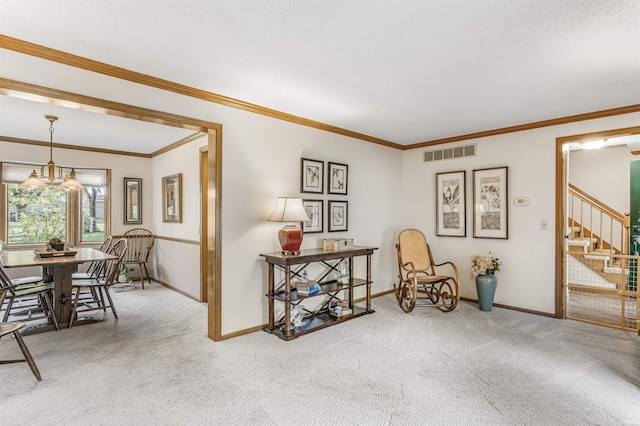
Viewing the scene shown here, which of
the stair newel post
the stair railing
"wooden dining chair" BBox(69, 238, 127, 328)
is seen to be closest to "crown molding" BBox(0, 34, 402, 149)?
"wooden dining chair" BBox(69, 238, 127, 328)

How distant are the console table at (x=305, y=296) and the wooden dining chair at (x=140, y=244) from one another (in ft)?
11.5

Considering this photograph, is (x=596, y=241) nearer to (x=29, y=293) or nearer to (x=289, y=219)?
(x=289, y=219)

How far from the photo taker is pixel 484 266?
4391 millimetres

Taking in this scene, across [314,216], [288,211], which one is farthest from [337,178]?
[288,211]

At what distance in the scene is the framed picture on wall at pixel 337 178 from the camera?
14.7ft

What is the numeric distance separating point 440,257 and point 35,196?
647 cm

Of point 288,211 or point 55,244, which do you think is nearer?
point 288,211

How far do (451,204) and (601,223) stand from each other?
8.56 ft

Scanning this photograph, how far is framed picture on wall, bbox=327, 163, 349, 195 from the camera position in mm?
4480

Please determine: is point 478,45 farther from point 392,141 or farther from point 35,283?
point 35,283

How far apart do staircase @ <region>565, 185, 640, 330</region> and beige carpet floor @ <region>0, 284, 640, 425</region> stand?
47 cm

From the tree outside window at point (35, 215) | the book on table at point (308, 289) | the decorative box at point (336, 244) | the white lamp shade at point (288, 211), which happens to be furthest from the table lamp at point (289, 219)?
the tree outside window at point (35, 215)

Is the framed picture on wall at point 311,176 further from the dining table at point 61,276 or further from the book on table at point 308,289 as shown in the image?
the dining table at point 61,276

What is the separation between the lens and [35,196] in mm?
5520
